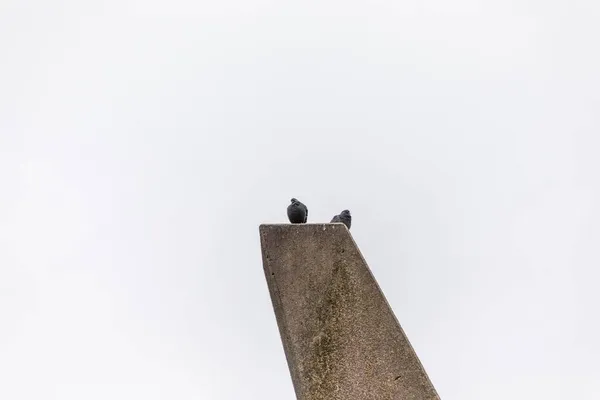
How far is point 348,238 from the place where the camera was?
5.66 m

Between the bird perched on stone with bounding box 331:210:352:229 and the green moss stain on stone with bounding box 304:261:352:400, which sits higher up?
the bird perched on stone with bounding box 331:210:352:229

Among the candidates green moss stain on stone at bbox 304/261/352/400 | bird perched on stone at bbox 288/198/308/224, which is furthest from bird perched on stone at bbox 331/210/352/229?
green moss stain on stone at bbox 304/261/352/400

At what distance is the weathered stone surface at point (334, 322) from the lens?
5.32m

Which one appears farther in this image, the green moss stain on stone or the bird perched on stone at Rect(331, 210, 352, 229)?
the bird perched on stone at Rect(331, 210, 352, 229)

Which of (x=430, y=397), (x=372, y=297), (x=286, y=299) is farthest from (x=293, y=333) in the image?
(x=430, y=397)

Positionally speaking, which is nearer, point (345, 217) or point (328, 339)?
point (328, 339)

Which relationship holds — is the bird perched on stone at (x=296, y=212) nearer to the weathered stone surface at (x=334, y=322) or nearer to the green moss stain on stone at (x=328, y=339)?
the weathered stone surface at (x=334, y=322)

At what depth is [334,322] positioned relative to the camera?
543 centimetres

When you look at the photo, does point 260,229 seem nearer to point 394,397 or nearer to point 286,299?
point 286,299

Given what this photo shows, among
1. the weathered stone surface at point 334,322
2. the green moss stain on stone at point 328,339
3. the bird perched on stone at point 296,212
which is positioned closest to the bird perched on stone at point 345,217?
the bird perched on stone at point 296,212

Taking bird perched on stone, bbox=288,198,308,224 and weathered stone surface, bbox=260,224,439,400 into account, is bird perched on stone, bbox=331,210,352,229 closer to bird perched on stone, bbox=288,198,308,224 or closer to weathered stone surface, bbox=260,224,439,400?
bird perched on stone, bbox=288,198,308,224

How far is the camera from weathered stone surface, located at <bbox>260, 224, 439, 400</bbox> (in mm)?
5324

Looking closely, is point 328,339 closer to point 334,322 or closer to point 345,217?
point 334,322

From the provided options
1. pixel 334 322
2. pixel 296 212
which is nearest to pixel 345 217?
pixel 296 212
